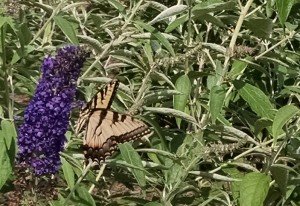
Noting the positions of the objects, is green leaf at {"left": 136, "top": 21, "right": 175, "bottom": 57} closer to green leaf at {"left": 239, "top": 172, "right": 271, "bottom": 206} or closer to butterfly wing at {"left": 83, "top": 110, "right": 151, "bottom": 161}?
butterfly wing at {"left": 83, "top": 110, "right": 151, "bottom": 161}

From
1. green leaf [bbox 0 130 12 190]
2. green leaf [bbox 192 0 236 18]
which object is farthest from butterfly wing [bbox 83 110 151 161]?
green leaf [bbox 192 0 236 18]

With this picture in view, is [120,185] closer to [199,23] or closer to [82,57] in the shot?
[199,23]

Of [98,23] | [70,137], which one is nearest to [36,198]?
[70,137]

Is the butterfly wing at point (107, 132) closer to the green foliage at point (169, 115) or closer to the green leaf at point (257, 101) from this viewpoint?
the green foliage at point (169, 115)

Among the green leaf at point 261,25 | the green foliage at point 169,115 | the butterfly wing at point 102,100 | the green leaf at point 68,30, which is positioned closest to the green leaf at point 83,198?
the green foliage at point 169,115

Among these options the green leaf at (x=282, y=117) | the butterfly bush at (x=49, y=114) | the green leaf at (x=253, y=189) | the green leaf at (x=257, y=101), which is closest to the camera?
the butterfly bush at (x=49, y=114)

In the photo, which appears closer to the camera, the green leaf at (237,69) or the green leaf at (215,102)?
the green leaf at (215,102)

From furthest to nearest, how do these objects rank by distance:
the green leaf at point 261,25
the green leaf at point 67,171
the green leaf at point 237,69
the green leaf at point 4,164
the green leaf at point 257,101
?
the green leaf at point 261,25 → the green leaf at point 237,69 → the green leaf at point 257,101 → the green leaf at point 67,171 → the green leaf at point 4,164

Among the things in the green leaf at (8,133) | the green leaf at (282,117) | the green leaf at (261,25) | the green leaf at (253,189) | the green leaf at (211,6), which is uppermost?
the green leaf at (211,6)
